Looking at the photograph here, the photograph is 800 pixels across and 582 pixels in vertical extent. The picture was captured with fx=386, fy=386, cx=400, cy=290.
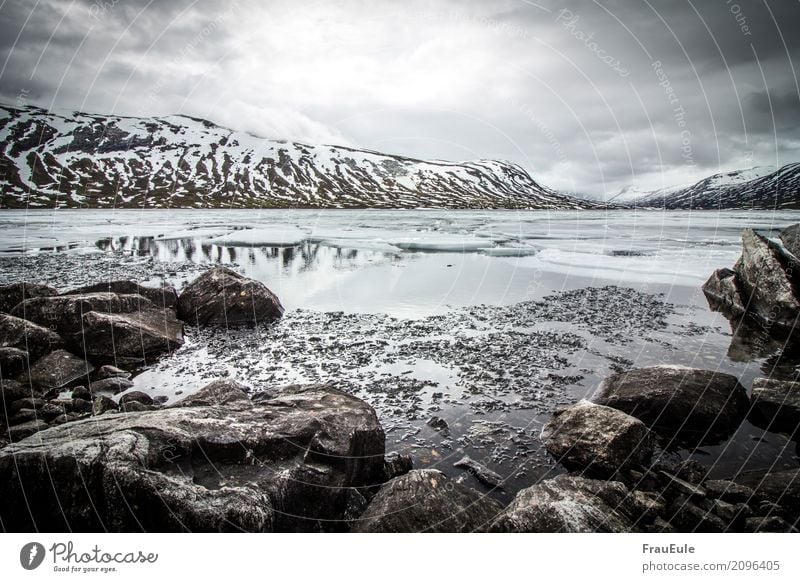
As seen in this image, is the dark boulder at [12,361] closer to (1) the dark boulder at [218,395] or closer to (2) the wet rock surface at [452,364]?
(2) the wet rock surface at [452,364]

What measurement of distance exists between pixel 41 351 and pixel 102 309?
226cm

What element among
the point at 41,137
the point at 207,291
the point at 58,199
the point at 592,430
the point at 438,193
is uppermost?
the point at 41,137

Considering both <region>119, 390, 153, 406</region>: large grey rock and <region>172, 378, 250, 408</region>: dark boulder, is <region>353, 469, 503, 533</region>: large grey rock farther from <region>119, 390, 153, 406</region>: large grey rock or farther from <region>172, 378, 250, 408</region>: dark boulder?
<region>119, 390, 153, 406</region>: large grey rock

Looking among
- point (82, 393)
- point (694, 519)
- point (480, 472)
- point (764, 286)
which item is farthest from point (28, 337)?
point (764, 286)

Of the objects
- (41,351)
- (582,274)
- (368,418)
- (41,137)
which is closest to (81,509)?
(368,418)

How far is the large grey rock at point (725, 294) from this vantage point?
16938mm

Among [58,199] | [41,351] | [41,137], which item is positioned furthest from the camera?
[41,137]

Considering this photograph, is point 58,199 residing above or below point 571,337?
above

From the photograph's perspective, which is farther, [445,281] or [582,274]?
[582,274]

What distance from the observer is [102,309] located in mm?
13188

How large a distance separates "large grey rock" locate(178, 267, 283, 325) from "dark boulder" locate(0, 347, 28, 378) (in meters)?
5.29

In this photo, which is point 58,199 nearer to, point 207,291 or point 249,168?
point 249,168

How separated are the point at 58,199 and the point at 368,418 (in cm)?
17178
